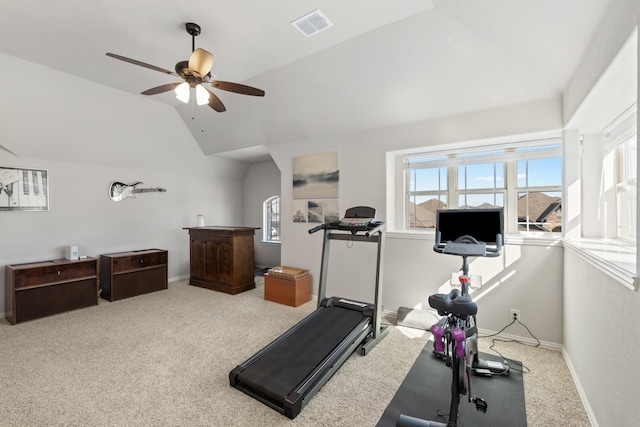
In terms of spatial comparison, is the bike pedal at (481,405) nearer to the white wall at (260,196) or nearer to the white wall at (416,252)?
the white wall at (416,252)

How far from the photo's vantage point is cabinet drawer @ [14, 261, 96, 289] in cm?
376

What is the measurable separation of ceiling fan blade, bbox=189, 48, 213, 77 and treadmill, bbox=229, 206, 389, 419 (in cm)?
191

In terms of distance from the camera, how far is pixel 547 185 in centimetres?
324

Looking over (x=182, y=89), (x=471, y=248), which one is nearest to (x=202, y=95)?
(x=182, y=89)

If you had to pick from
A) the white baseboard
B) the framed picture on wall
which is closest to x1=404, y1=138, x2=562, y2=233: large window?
the white baseboard

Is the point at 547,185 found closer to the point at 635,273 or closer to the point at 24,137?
the point at 635,273

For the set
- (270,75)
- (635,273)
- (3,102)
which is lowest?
(635,273)

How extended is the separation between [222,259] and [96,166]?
2.57m

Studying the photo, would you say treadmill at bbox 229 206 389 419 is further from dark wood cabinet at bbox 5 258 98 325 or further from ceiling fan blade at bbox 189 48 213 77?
dark wood cabinet at bbox 5 258 98 325

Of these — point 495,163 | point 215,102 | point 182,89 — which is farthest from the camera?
point 495,163

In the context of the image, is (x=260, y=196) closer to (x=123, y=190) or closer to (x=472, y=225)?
(x=123, y=190)

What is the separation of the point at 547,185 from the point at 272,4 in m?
3.40

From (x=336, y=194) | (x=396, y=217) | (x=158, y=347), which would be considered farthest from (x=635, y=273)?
(x=158, y=347)

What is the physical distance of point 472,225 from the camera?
100 inches
